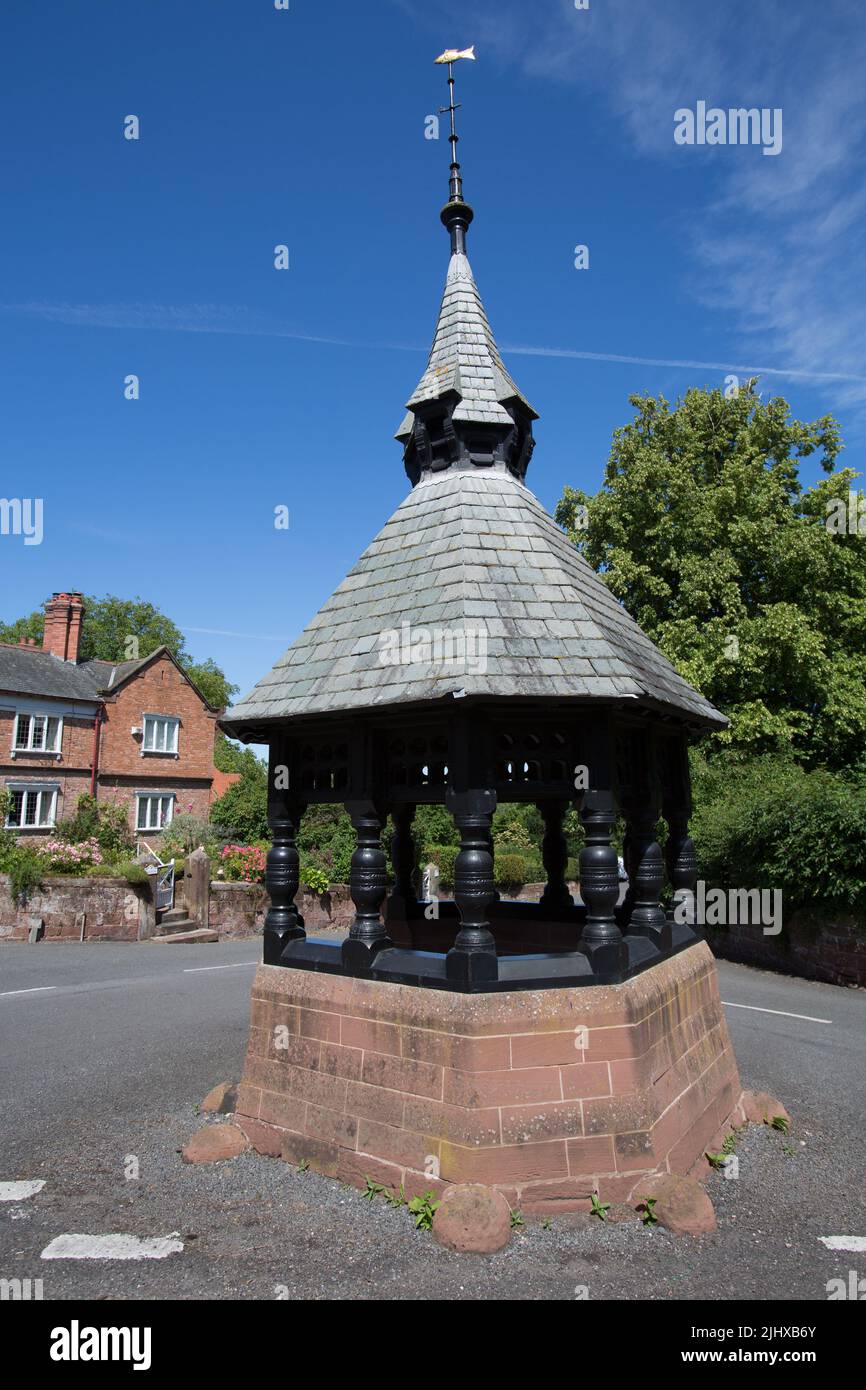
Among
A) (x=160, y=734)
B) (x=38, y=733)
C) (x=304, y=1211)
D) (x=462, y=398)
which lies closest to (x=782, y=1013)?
(x=304, y=1211)

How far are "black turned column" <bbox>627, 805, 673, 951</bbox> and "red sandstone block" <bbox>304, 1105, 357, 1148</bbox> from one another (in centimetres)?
257

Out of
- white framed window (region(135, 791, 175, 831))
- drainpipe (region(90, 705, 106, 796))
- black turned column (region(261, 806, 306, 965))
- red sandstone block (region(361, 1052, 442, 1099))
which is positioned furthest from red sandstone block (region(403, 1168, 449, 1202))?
white framed window (region(135, 791, 175, 831))

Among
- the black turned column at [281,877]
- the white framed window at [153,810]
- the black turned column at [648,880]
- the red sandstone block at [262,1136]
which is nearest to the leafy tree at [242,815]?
the white framed window at [153,810]

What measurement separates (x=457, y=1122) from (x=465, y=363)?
6.32 m

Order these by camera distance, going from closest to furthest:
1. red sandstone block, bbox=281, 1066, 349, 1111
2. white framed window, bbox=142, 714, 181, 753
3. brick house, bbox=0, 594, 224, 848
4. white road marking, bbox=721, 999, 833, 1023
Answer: red sandstone block, bbox=281, 1066, 349, 1111 < white road marking, bbox=721, 999, 833, 1023 < brick house, bbox=0, 594, 224, 848 < white framed window, bbox=142, 714, 181, 753

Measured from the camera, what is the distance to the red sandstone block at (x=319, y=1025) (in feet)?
18.1

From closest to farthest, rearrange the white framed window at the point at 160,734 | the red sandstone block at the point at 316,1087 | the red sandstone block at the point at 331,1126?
the red sandstone block at the point at 331,1126 < the red sandstone block at the point at 316,1087 < the white framed window at the point at 160,734

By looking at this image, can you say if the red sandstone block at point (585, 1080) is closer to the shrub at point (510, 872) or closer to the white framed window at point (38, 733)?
the shrub at point (510, 872)

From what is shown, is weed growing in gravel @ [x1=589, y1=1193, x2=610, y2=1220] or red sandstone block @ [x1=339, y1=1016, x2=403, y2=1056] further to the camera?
red sandstone block @ [x1=339, y1=1016, x2=403, y2=1056]

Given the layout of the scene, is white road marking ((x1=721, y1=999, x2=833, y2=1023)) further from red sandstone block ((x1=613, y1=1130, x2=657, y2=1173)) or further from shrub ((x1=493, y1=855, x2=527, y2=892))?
shrub ((x1=493, y1=855, x2=527, y2=892))

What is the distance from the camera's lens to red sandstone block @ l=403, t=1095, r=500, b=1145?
4.68 meters

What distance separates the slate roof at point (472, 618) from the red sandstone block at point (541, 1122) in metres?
2.56

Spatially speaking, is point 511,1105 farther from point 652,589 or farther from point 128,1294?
point 652,589

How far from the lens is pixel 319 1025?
5602 millimetres
